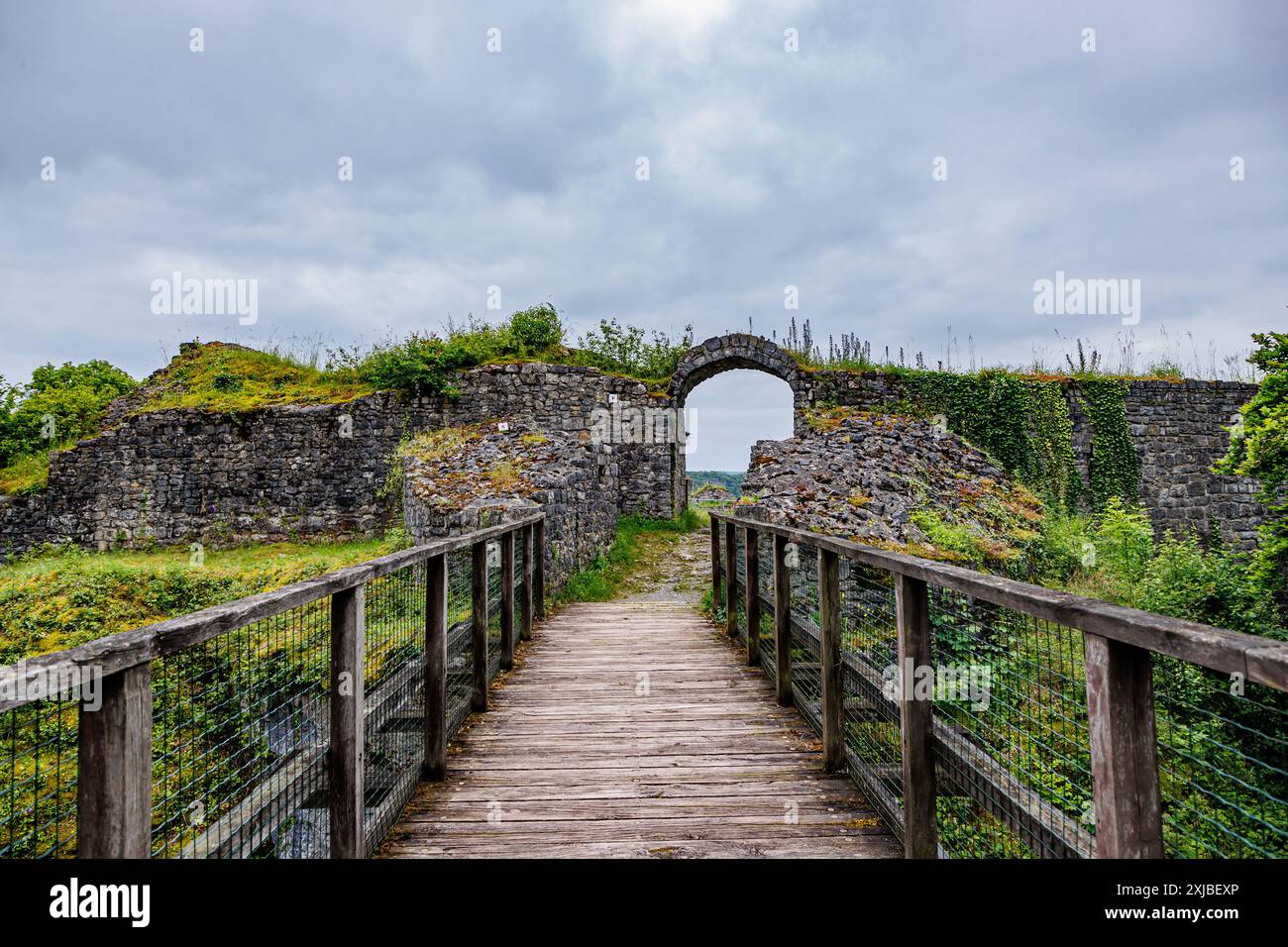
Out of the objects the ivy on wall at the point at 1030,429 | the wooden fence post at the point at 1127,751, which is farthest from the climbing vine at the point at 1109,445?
the wooden fence post at the point at 1127,751

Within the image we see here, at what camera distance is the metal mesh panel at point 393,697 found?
2.68 metres

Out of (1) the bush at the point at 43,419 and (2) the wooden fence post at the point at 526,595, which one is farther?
(1) the bush at the point at 43,419

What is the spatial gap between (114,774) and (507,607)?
13.0 feet

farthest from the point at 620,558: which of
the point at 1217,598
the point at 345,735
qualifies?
the point at 345,735

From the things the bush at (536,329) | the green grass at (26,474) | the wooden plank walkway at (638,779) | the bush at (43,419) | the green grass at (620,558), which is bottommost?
the wooden plank walkway at (638,779)

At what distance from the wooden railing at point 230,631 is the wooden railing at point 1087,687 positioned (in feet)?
6.30

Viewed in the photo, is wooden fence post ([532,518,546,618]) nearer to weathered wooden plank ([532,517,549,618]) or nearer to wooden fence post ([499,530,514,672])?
weathered wooden plank ([532,517,549,618])

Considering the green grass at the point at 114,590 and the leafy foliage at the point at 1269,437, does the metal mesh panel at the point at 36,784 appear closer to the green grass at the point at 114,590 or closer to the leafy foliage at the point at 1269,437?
the green grass at the point at 114,590

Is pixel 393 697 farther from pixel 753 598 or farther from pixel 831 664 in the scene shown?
pixel 753 598

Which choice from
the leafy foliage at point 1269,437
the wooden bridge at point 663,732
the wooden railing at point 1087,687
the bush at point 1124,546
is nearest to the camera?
the wooden railing at point 1087,687

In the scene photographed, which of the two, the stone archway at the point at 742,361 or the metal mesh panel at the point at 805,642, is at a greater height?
the stone archway at the point at 742,361

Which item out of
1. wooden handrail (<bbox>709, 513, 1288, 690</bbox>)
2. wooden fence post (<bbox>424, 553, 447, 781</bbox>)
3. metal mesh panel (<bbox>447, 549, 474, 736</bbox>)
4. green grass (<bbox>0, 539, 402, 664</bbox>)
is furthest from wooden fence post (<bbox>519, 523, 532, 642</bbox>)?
wooden handrail (<bbox>709, 513, 1288, 690</bbox>)

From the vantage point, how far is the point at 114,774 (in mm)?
1226

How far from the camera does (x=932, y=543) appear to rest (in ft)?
25.8
